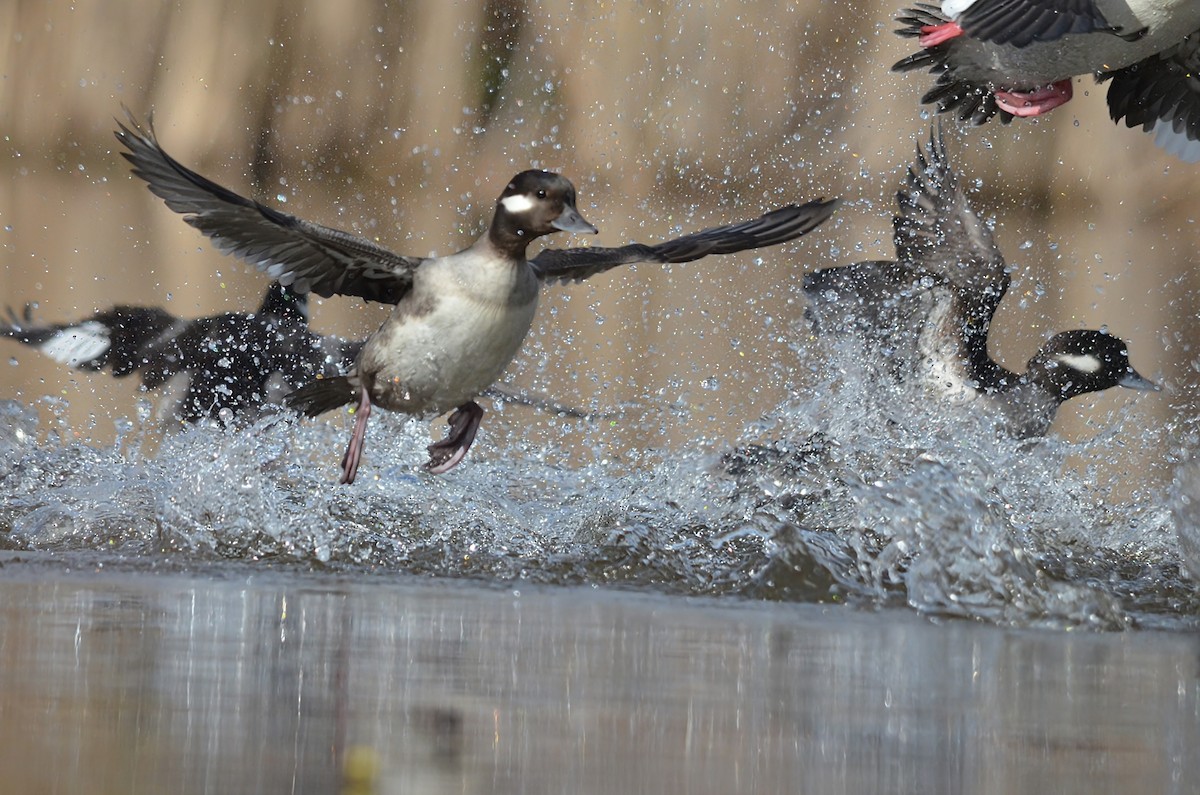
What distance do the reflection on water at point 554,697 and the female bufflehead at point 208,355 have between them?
7.61 feet

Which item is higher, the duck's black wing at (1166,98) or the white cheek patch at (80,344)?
the duck's black wing at (1166,98)

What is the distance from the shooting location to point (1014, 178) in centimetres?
1376

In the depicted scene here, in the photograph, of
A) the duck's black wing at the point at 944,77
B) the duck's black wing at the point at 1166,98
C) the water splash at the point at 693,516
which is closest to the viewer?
the water splash at the point at 693,516

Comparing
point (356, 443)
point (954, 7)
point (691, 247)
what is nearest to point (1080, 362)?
point (954, 7)

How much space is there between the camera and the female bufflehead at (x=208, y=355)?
6.55 metres

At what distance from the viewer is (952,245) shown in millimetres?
7062

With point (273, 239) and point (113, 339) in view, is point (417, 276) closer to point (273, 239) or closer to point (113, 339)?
point (273, 239)

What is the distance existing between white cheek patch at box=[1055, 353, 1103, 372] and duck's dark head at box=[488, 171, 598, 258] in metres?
2.93

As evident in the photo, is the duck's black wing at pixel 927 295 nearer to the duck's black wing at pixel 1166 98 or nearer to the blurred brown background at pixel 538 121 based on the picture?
the duck's black wing at pixel 1166 98

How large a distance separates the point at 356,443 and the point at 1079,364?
10.7 feet

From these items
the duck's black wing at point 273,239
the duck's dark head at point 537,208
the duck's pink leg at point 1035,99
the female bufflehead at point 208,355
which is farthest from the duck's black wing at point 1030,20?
the female bufflehead at point 208,355

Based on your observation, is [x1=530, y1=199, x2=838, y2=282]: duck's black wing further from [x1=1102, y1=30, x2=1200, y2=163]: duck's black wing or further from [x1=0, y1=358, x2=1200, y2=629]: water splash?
[x1=1102, y1=30, x2=1200, y2=163]: duck's black wing

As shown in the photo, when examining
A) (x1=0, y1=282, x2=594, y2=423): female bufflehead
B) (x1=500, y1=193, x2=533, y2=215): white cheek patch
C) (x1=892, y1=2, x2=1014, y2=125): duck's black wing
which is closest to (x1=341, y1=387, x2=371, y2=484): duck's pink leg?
(x1=500, y1=193, x2=533, y2=215): white cheek patch

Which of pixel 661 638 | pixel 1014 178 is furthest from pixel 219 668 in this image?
pixel 1014 178
